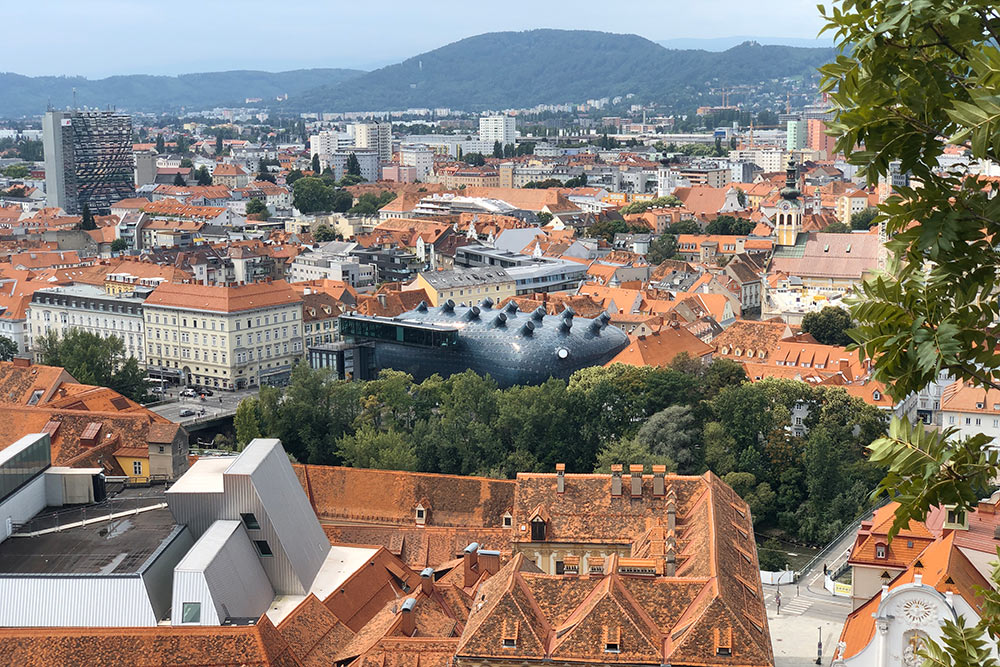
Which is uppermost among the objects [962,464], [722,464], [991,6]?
[991,6]

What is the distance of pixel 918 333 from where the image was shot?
845cm

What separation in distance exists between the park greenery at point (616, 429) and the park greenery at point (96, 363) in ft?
43.3

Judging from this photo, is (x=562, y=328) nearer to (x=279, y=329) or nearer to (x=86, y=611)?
(x=279, y=329)

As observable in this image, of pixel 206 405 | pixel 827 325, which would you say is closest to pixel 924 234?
pixel 206 405

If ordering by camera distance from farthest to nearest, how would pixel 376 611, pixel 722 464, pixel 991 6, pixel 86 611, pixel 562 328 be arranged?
pixel 562 328 → pixel 722 464 → pixel 376 611 → pixel 86 611 → pixel 991 6

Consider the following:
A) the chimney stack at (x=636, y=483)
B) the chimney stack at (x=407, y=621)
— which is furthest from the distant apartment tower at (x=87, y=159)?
the chimney stack at (x=407, y=621)

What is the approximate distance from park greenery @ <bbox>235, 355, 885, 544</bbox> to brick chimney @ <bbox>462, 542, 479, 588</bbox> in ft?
49.0

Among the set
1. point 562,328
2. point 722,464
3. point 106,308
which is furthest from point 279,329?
point 722,464

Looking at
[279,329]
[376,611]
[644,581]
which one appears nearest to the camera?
[644,581]

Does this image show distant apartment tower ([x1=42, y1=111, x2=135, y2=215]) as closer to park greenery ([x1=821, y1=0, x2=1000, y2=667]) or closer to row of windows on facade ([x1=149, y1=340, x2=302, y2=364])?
row of windows on facade ([x1=149, y1=340, x2=302, y2=364])

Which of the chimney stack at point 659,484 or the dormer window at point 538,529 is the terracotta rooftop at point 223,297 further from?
the chimney stack at point 659,484

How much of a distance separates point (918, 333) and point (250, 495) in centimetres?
2838

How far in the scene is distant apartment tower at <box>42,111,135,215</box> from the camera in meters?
169

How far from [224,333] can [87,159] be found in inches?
4128
